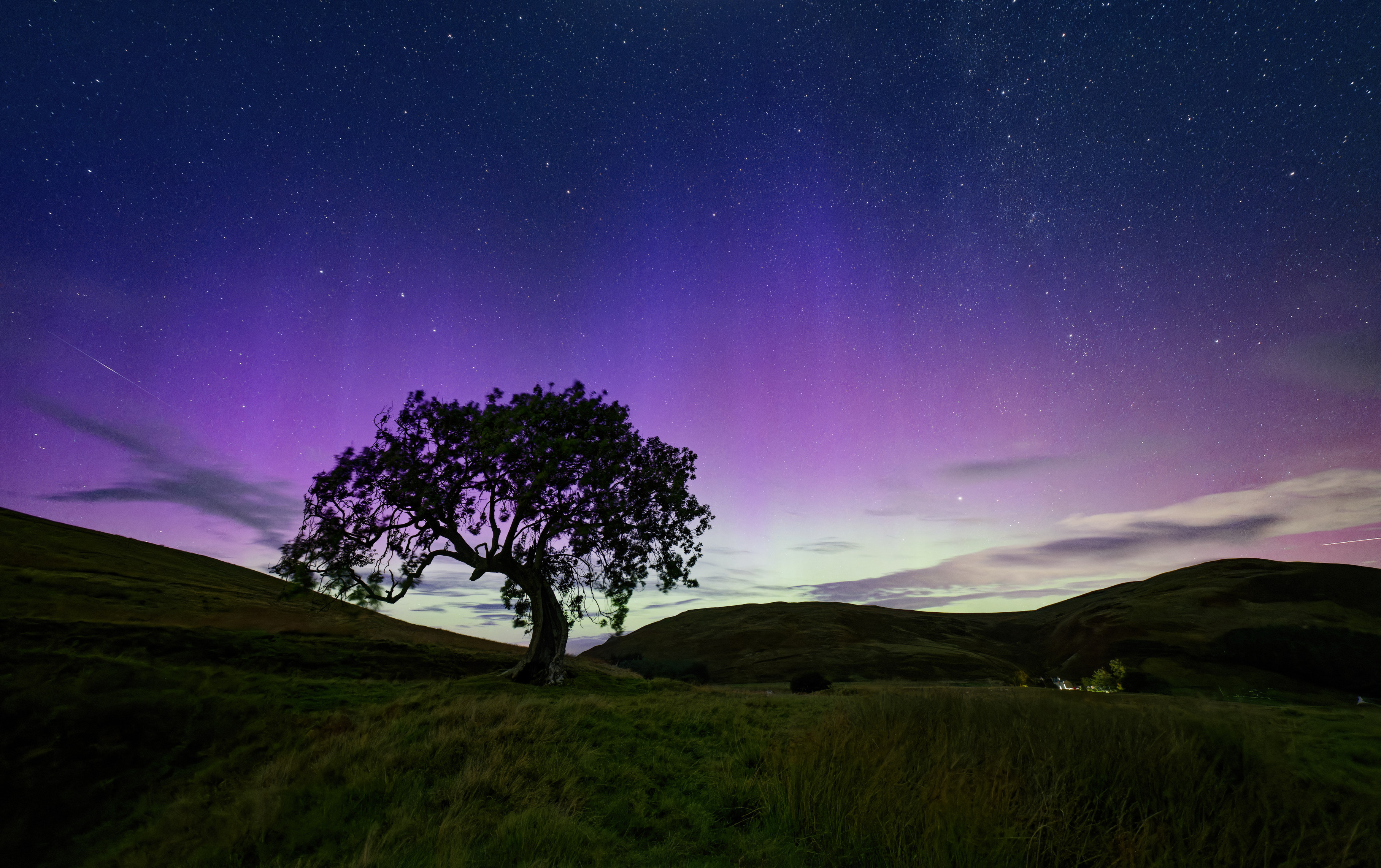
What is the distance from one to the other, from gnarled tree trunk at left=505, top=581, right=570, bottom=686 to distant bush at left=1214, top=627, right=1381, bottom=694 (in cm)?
8720

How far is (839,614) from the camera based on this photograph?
108 meters

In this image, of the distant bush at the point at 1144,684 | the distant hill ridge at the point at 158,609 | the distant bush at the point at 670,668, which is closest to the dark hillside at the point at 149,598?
the distant hill ridge at the point at 158,609

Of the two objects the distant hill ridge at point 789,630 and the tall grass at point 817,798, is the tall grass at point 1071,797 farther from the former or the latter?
the distant hill ridge at point 789,630

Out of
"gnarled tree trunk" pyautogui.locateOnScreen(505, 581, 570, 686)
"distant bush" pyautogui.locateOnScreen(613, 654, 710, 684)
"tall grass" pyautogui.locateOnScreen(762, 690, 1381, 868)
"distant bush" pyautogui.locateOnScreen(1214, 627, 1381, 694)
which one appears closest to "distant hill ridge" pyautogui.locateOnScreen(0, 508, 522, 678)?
"gnarled tree trunk" pyautogui.locateOnScreen(505, 581, 570, 686)

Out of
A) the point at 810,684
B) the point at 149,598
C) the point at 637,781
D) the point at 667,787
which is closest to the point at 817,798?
the point at 667,787

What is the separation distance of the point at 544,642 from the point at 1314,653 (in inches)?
3695

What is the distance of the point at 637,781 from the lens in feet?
27.3

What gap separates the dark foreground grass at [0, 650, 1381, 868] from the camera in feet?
17.2

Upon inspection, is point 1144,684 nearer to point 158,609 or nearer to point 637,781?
point 637,781

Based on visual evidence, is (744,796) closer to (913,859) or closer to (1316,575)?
(913,859)

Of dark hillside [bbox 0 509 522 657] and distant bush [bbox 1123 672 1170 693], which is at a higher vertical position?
dark hillside [bbox 0 509 522 657]

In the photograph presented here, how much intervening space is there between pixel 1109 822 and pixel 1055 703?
11.7ft

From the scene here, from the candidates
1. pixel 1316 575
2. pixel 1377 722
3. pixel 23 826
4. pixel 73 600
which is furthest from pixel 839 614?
pixel 23 826

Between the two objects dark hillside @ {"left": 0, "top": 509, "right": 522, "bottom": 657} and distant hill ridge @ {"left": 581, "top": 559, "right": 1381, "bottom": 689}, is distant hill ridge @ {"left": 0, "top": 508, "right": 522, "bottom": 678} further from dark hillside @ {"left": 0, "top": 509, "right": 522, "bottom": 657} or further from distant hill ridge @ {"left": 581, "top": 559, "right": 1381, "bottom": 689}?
distant hill ridge @ {"left": 581, "top": 559, "right": 1381, "bottom": 689}
